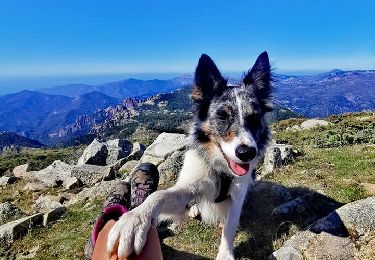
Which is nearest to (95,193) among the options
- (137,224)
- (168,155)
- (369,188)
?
(168,155)

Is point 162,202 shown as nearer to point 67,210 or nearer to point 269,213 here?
point 269,213

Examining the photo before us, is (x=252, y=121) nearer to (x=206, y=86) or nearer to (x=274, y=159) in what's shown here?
(x=206, y=86)

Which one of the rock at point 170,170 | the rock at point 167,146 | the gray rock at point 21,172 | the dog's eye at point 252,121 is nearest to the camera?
the dog's eye at point 252,121

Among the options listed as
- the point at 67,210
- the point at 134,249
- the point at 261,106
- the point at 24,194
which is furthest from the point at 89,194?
the point at 134,249

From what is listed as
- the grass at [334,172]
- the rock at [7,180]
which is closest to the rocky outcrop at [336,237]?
the grass at [334,172]

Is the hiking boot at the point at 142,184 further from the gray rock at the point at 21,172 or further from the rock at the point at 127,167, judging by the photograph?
the gray rock at the point at 21,172
